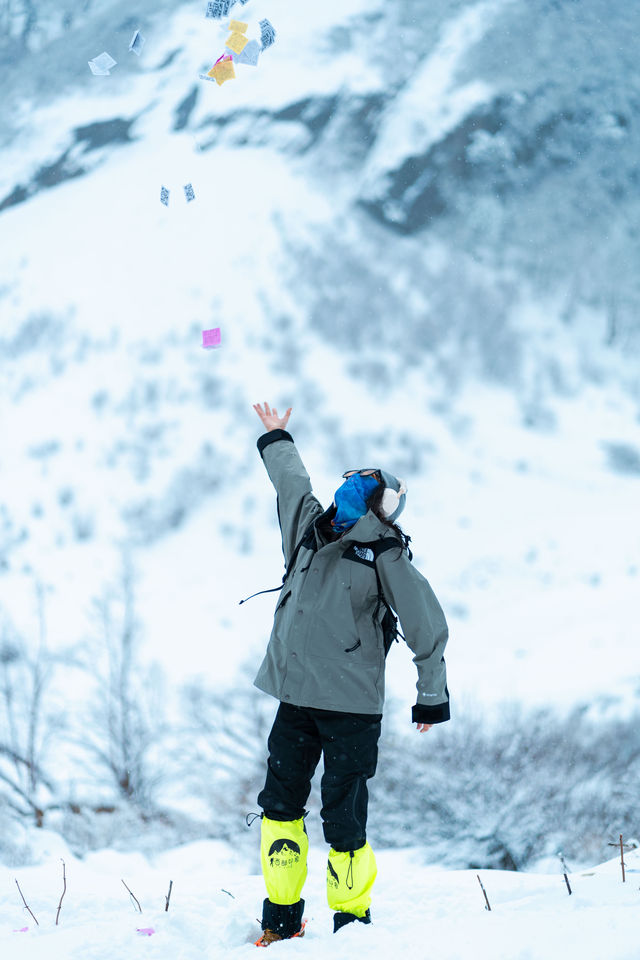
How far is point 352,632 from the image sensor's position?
1891 mm

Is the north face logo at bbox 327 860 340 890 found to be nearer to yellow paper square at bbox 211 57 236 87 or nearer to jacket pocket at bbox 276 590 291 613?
jacket pocket at bbox 276 590 291 613

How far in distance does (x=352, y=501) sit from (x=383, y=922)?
44.4 inches

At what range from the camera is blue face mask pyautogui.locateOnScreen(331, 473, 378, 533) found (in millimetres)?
1932

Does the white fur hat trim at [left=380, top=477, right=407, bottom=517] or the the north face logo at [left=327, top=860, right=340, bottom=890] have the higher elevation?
the white fur hat trim at [left=380, top=477, right=407, bottom=517]

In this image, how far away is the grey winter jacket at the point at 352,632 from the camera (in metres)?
1.85

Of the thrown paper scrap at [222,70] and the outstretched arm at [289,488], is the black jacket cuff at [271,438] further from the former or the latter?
the thrown paper scrap at [222,70]

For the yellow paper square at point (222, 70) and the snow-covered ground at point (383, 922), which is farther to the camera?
the yellow paper square at point (222, 70)

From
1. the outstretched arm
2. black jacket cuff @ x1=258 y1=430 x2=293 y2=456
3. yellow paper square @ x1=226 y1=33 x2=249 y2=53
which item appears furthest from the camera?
yellow paper square @ x1=226 y1=33 x2=249 y2=53

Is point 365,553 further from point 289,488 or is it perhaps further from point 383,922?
point 383,922

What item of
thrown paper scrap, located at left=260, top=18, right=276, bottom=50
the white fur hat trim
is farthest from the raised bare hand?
thrown paper scrap, located at left=260, top=18, right=276, bottom=50

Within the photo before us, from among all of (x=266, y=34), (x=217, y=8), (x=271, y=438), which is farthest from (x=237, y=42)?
(x=271, y=438)

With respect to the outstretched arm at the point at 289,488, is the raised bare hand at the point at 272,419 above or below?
above

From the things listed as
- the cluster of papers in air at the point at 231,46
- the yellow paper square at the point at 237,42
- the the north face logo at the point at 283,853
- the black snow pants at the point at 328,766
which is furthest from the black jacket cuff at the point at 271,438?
the yellow paper square at the point at 237,42

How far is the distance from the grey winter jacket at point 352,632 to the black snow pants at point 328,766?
61mm
